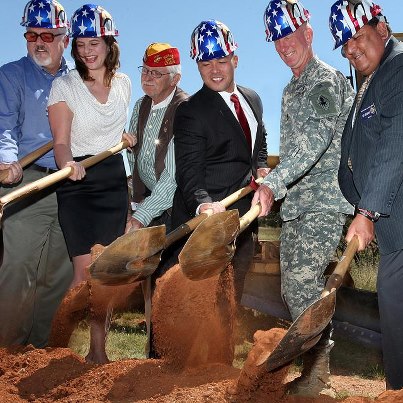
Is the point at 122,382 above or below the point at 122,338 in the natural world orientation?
above

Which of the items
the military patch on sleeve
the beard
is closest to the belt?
the beard

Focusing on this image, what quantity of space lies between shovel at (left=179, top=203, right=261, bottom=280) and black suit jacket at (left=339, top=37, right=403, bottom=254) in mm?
755

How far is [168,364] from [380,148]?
1874mm

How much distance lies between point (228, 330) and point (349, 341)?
3432 mm

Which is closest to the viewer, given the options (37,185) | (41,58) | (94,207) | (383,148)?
(383,148)

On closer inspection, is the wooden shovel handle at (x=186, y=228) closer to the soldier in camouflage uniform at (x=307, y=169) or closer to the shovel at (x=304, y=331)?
the soldier in camouflage uniform at (x=307, y=169)

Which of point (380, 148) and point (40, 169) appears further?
point (40, 169)

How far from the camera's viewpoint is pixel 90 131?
236 inches

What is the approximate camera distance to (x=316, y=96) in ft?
17.0

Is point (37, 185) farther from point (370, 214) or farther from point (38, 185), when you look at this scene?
point (370, 214)

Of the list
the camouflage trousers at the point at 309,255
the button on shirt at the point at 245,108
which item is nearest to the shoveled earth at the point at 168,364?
the camouflage trousers at the point at 309,255

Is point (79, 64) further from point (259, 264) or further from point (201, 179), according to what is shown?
point (259, 264)

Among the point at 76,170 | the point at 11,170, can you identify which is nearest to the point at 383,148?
the point at 76,170

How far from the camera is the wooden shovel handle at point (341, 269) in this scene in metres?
4.32
